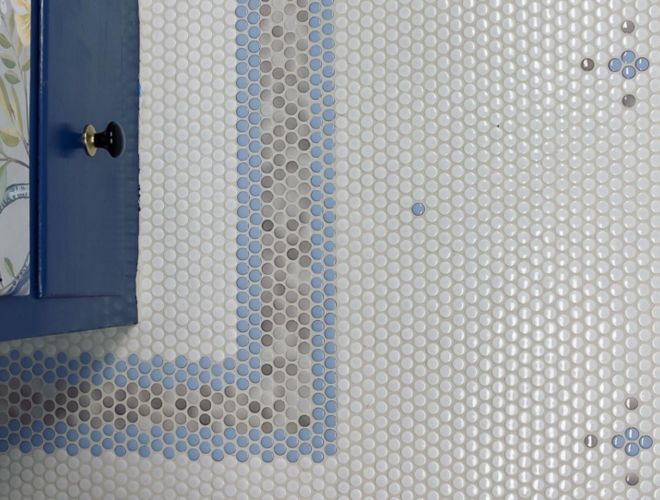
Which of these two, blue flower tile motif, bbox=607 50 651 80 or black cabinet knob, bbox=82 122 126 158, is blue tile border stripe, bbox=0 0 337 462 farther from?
blue flower tile motif, bbox=607 50 651 80

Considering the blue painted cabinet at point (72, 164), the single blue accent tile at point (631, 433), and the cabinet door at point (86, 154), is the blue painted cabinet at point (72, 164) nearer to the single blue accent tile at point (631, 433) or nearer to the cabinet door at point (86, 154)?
the cabinet door at point (86, 154)

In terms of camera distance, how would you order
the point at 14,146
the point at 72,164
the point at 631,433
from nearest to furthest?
the point at 14,146 < the point at 72,164 < the point at 631,433

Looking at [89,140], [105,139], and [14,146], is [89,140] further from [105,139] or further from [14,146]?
[14,146]

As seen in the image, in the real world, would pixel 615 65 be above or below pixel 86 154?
above

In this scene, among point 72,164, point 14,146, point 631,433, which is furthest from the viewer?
point 631,433

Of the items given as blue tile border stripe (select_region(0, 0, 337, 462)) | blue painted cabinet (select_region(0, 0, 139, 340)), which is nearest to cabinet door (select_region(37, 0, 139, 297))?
blue painted cabinet (select_region(0, 0, 139, 340))

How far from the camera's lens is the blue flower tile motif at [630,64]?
3.97ft

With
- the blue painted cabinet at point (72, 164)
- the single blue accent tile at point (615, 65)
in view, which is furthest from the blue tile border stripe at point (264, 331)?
the single blue accent tile at point (615, 65)

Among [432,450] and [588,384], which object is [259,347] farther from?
A: [588,384]

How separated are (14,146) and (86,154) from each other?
18 cm

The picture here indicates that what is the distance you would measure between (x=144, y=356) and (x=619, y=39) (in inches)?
34.3

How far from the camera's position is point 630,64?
121cm

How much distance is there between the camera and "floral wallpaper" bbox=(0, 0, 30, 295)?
0.80 metres

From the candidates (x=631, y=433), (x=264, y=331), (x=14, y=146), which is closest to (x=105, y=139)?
(x=14, y=146)
